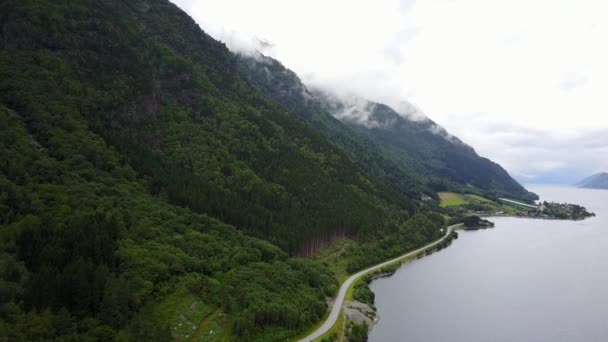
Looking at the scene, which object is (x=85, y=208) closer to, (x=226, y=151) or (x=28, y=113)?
(x=28, y=113)

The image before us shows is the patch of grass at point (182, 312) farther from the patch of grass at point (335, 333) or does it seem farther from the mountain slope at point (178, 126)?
the mountain slope at point (178, 126)

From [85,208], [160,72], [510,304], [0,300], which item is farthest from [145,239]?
[160,72]

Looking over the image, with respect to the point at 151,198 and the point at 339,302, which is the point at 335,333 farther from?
the point at 151,198

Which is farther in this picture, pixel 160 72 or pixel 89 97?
pixel 160 72

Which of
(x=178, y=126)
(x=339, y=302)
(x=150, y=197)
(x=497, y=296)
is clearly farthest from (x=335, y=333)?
(x=178, y=126)

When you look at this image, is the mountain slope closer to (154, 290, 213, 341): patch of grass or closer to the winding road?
the winding road

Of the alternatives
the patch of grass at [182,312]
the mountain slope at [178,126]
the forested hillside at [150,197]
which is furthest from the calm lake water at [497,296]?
the patch of grass at [182,312]
